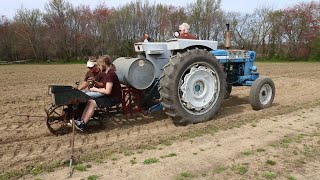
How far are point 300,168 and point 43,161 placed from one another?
3095 mm

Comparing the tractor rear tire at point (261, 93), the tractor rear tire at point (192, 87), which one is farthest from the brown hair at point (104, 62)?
the tractor rear tire at point (261, 93)

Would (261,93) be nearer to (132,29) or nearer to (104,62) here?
(104,62)

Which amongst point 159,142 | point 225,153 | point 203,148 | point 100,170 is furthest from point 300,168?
point 100,170

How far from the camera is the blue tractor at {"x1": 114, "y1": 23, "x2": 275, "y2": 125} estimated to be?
5.47 m

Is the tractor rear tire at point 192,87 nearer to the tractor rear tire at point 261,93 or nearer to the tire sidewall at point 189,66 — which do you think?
the tire sidewall at point 189,66

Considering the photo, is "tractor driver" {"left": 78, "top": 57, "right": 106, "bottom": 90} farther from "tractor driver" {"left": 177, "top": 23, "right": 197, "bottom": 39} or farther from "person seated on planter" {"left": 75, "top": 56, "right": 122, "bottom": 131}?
"tractor driver" {"left": 177, "top": 23, "right": 197, "bottom": 39}

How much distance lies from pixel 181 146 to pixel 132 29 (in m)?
41.0

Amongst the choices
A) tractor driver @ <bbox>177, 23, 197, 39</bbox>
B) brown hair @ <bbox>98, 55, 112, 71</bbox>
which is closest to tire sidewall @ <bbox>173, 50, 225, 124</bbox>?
tractor driver @ <bbox>177, 23, 197, 39</bbox>

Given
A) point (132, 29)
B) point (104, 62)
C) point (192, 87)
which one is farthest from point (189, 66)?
point (132, 29)

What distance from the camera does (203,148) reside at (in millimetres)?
4477

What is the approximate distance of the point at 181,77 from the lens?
18.2 feet

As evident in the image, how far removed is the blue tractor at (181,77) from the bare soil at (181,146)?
1.05 ft

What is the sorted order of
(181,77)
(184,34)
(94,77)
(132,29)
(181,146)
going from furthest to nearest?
(132,29) → (184,34) → (94,77) → (181,77) → (181,146)

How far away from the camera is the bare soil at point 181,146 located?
12.3 ft
